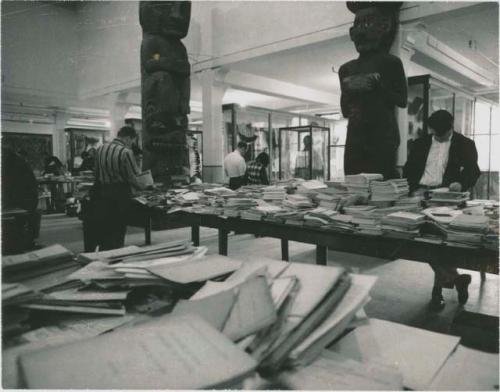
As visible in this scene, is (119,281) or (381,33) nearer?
(119,281)

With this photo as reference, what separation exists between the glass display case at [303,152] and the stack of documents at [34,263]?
9412 mm

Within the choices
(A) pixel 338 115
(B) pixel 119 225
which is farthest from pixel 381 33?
(A) pixel 338 115

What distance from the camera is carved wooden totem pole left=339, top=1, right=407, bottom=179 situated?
4.37 m

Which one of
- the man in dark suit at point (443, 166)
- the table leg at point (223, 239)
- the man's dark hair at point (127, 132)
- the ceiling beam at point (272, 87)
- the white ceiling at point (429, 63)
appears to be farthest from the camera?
the ceiling beam at point (272, 87)

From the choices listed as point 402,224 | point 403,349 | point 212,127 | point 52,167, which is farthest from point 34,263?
point 52,167

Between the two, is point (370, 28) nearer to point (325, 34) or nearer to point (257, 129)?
point (325, 34)

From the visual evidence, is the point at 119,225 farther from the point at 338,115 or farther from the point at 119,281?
the point at 338,115

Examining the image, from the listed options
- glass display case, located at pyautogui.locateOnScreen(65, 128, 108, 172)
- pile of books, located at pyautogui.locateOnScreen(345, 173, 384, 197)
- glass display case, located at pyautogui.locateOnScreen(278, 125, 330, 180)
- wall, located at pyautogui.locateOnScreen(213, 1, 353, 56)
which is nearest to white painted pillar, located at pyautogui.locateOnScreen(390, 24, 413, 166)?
wall, located at pyautogui.locateOnScreen(213, 1, 353, 56)

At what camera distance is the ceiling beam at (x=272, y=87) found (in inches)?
348

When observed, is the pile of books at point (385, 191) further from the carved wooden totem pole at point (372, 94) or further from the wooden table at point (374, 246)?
the carved wooden totem pole at point (372, 94)

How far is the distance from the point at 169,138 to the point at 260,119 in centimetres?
495

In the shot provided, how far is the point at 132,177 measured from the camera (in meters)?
3.84

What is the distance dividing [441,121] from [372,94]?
1.18 m

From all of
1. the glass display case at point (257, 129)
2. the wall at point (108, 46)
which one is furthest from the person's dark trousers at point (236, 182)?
the wall at point (108, 46)
